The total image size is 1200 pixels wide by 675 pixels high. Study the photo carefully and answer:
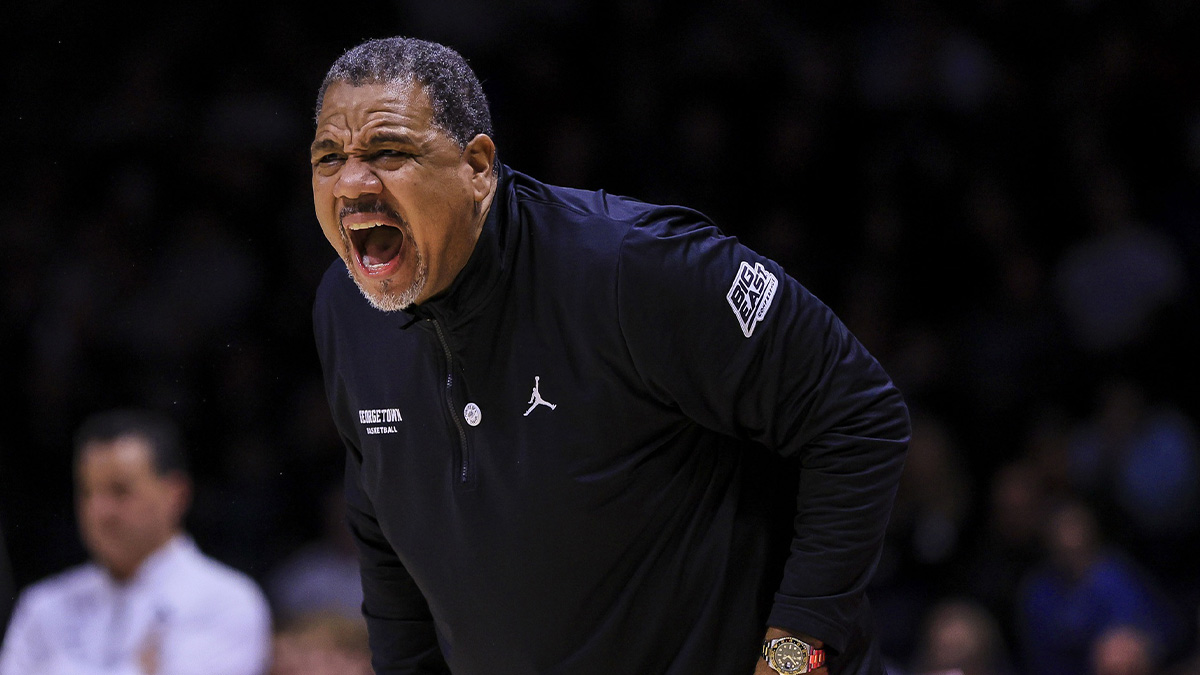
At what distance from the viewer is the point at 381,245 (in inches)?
73.1

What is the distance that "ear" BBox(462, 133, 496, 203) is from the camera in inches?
72.4

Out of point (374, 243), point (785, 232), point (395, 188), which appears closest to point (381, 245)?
point (374, 243)

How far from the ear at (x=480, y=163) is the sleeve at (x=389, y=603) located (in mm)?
530

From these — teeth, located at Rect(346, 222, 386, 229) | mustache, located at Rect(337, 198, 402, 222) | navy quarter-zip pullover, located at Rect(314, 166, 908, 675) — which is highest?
mustache, located at Rect(337, 198, 402, 222)

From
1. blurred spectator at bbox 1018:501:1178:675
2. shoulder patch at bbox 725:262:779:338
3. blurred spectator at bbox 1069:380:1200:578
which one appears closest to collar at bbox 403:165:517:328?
shoulder patch at bbox 725:262:779:338

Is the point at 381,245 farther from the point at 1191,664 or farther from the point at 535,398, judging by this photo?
the point at 1191,664

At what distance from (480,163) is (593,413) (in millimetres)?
382

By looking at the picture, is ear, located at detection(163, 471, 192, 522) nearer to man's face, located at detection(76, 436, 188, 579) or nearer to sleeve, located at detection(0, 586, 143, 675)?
man's face, located at detection(76, 436, 188, 579)

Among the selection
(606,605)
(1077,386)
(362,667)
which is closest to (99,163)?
(362,667)

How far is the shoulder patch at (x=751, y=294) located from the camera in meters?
1.75

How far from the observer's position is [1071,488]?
466 centimetres

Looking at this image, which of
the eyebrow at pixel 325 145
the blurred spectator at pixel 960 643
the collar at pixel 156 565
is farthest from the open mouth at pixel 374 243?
the blurred spectator at pixel 960 643

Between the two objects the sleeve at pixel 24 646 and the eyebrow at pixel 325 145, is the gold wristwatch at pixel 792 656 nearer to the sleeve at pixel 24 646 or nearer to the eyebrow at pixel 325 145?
the eyebrow at pixel 325 145

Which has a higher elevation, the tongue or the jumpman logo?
the tongue
